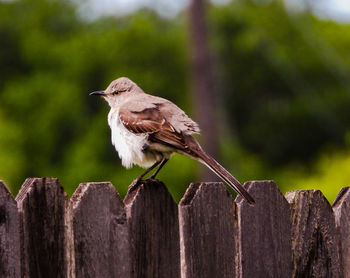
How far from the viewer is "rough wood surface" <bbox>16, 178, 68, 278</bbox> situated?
3.23 m

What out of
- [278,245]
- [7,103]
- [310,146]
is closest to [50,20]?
[7,103]

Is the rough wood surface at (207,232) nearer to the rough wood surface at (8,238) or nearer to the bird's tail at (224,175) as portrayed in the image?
the bird's tail at (224,175)

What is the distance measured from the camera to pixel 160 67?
3878 centimetres

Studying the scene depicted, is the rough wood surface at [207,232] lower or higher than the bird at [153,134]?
lower

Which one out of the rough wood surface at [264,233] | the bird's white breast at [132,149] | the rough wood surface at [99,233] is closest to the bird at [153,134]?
the bird's white breast at [132,149]

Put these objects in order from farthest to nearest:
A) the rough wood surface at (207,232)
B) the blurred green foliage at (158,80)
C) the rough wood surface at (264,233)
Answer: the blurred green foliage at (158,80) → the rough wood surface at (264,233) → the rough wood surface at (207,232)

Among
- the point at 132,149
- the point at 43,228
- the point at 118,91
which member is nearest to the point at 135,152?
the point at 132,149

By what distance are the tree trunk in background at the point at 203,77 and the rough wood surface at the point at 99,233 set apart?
13.4m

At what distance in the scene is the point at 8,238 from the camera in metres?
3.19

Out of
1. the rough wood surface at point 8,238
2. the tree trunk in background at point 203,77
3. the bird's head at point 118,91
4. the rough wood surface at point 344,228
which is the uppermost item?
the tree trunk in background at point 203,77

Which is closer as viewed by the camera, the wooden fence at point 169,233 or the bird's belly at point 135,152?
the wooden fence at point 169,233

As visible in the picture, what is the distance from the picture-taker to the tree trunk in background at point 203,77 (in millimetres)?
16781

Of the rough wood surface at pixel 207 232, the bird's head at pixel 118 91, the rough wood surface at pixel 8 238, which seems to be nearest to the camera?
the rough wood surface at pixel 8 238

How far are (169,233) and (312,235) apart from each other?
0.74 m
